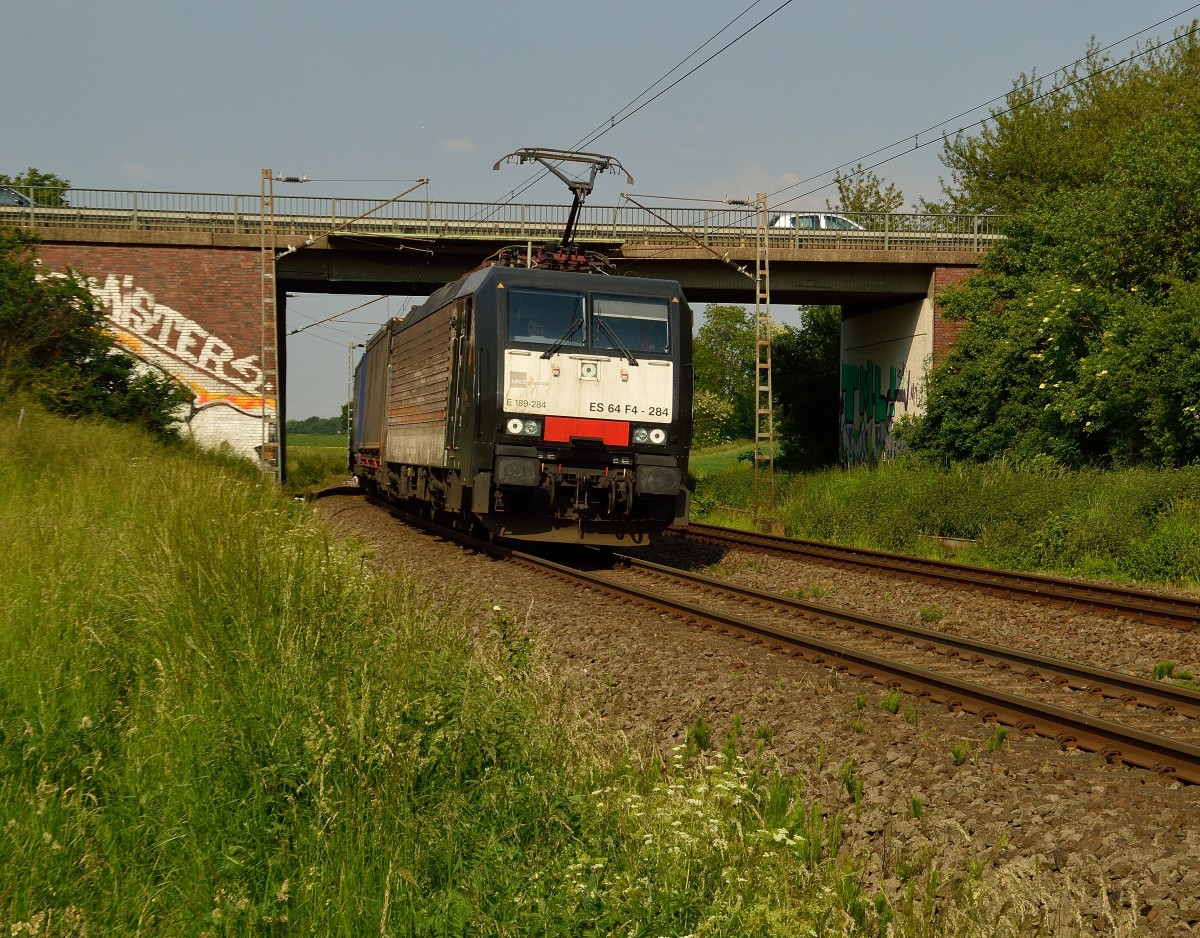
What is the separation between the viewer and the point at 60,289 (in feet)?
65.3

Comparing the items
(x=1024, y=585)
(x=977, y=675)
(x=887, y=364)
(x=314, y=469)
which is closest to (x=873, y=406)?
(x=887, y=364)

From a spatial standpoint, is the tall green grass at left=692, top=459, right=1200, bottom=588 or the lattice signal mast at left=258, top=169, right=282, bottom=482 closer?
the tall green grass at left=692, top=459, right=1200, bottom=588

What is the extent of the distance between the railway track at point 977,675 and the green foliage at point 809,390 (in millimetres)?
27337

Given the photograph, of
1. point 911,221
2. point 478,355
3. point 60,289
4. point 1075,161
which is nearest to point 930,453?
point 911,221

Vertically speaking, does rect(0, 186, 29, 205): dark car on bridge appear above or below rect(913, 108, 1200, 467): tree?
above

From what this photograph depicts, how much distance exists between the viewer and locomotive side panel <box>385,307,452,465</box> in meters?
15.1

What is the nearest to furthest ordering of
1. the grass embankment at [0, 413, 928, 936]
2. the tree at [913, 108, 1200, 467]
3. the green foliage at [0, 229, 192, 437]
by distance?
the grass embankment at [0, 413, 928, 936], the green foliage at [0, 229, 192, 437], the tree at [913, 108, 1200, 467]

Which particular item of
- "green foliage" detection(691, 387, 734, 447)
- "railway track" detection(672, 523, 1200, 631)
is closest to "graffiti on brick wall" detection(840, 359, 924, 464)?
"railway track" detection(672, 523, 1200, 631)

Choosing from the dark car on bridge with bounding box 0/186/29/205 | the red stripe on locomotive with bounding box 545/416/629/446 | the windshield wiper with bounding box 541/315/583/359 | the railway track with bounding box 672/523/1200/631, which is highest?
the dark car on bridge with bounding box 0/186/29/205

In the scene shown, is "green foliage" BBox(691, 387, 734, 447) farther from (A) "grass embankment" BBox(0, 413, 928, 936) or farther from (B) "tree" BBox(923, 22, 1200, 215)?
(A) "grass embankment" BBox(0, 413, 928, 936)

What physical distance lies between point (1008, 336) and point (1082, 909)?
23.4 meters

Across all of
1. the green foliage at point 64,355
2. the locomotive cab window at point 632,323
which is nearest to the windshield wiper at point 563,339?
the locomotive cab window at point 632,323

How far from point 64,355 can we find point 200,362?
25.2ft

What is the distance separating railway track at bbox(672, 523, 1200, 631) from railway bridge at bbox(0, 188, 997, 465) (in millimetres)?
13501
